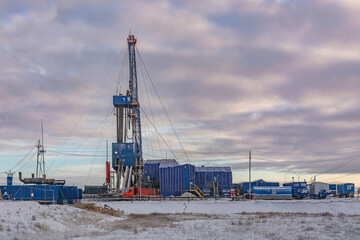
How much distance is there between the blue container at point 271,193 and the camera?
219 feet

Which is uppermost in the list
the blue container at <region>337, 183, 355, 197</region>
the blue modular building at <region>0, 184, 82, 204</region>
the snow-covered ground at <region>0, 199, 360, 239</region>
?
the blue modular building at <region>0, 184, 82, 204</region>

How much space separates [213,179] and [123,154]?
17.9 metres

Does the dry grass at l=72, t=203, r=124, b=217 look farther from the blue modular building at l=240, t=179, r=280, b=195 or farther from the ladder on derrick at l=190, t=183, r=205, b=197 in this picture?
the blue modular building at l=240, t=179, r=280, b=195

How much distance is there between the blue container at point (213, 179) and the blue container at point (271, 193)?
8.22m

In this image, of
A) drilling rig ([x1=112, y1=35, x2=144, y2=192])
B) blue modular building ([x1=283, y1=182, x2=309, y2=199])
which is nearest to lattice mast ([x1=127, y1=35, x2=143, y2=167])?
drilling rig ([x1=112, y1=35, x2=144, y2=192])

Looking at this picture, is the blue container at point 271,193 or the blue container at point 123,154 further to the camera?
the blue container at point 123,154

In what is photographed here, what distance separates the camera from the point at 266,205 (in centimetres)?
5369

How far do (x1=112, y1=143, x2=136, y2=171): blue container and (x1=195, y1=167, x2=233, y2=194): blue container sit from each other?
12.8 metres

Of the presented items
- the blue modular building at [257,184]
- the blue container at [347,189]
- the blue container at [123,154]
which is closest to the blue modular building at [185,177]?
the blue container at [123,154]

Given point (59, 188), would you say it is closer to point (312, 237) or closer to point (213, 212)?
point (213, 212)

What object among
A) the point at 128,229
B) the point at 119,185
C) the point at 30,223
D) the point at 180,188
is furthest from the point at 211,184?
the point at 30,223

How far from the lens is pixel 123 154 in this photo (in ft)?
258

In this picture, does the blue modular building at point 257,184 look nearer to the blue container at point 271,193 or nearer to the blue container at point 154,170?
the blue container at point 271,193

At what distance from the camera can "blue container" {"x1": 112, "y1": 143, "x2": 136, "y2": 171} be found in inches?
3078
